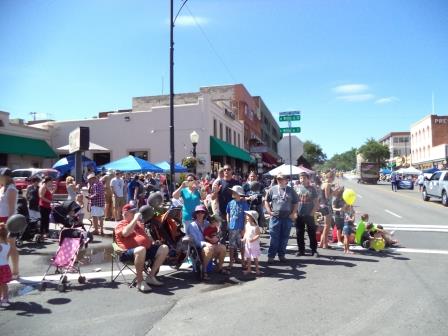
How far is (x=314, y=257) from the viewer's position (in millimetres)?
8453

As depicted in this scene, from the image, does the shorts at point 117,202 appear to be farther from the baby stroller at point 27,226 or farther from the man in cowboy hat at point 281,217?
the man in cowboy hat at point 281,217

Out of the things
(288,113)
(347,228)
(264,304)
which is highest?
(288,113)

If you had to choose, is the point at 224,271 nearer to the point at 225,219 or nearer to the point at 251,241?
the point at 251,241

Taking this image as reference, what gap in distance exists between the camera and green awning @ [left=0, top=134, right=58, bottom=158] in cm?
2465

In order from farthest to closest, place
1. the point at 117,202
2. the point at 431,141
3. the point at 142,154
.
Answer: the point at 431,141 → the point at 142,154 → the point at 117,202

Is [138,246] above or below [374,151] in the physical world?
below

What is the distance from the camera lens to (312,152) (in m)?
112

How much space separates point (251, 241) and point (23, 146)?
24.2 m

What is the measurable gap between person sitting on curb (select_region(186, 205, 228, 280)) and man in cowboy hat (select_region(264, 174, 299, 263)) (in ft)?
4.49

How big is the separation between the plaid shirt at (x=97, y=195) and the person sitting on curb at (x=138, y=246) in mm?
4966

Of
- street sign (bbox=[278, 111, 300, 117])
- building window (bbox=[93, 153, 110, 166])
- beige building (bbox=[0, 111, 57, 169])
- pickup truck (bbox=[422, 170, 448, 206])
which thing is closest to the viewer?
street sign (bbox=[278, 111, 300, 117])

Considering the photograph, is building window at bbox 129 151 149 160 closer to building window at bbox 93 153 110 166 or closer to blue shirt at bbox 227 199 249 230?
building window at bbox 93 153 110 166

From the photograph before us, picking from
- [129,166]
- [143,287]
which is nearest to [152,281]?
[143,287]

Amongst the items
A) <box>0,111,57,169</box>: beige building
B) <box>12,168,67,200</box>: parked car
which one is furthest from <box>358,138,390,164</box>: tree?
<box>12,168,67,200</box>: parked car
